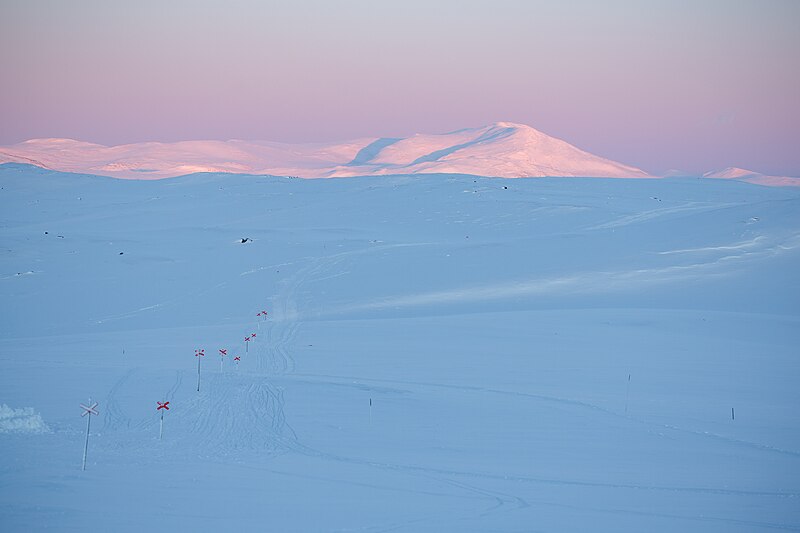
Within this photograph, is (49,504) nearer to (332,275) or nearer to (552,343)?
(552,343)

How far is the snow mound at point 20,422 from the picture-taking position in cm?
1244

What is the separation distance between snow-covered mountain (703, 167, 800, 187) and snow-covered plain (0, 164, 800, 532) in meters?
69.0

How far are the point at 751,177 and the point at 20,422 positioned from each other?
11476cm

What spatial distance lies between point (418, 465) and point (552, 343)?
8392 millimetres

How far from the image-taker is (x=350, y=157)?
130375 mm

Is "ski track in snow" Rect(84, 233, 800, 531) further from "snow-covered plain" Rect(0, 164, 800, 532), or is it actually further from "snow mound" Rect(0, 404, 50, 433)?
"snow mound" Rect(0, 404, 50, 433)

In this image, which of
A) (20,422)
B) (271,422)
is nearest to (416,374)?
(271,422)

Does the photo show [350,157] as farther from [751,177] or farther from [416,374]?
[416,374]

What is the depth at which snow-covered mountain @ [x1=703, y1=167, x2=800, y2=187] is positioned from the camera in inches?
3957

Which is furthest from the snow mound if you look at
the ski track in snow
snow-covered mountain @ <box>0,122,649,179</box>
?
snow-covered mountain @ <box>0,122,649,179</box>

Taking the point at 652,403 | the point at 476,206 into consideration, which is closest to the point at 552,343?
the point at 652,403

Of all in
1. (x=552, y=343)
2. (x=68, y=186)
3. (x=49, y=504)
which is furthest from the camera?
(x=68, y=186)

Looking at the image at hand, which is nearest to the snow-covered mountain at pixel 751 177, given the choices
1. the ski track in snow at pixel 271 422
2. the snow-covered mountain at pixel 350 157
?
the snow-covered mountain at pixel 350 157

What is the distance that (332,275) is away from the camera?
28.3 m
